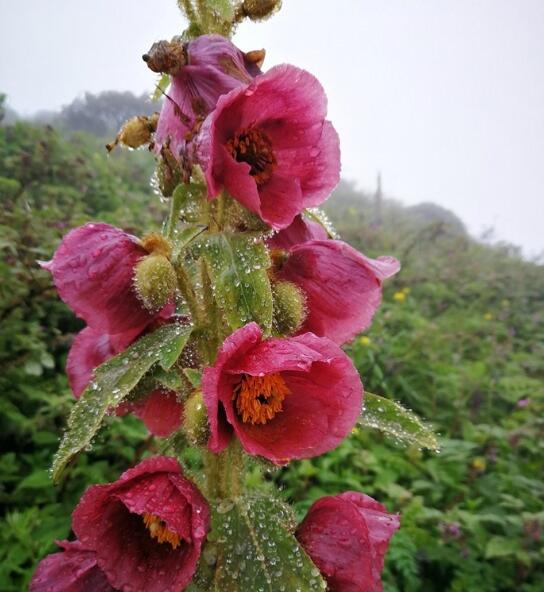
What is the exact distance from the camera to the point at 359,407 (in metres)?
0.68

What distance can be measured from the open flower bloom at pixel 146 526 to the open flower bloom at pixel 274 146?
0.41 metres

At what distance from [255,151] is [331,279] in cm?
24

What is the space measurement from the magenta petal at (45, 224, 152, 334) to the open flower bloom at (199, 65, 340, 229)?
0.20 meters

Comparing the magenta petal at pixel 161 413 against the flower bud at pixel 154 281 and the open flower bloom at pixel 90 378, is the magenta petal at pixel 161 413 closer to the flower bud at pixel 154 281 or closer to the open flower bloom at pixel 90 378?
the open flower bloom at pixel 90 378

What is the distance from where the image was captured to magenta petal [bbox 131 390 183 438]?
3.10ft

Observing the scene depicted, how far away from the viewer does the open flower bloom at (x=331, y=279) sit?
2.68ft

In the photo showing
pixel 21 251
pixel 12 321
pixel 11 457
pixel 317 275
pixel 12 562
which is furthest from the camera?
pixel 21 251

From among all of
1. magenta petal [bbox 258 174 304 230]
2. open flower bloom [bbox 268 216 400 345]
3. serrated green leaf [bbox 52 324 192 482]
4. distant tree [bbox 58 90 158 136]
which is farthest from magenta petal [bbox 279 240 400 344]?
distant tree [bbox 58 90 158 136]

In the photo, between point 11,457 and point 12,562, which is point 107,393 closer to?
point 12,562

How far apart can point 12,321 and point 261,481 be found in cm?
131

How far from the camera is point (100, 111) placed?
10.8 metres

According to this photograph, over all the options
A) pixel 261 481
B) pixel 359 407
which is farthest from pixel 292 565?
pixel 261 481

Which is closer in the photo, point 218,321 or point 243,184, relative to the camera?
point 243,184

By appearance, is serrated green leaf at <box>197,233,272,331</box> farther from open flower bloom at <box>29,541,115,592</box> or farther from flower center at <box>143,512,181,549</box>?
open flower bloom at <box>29,541,115,592</box>
